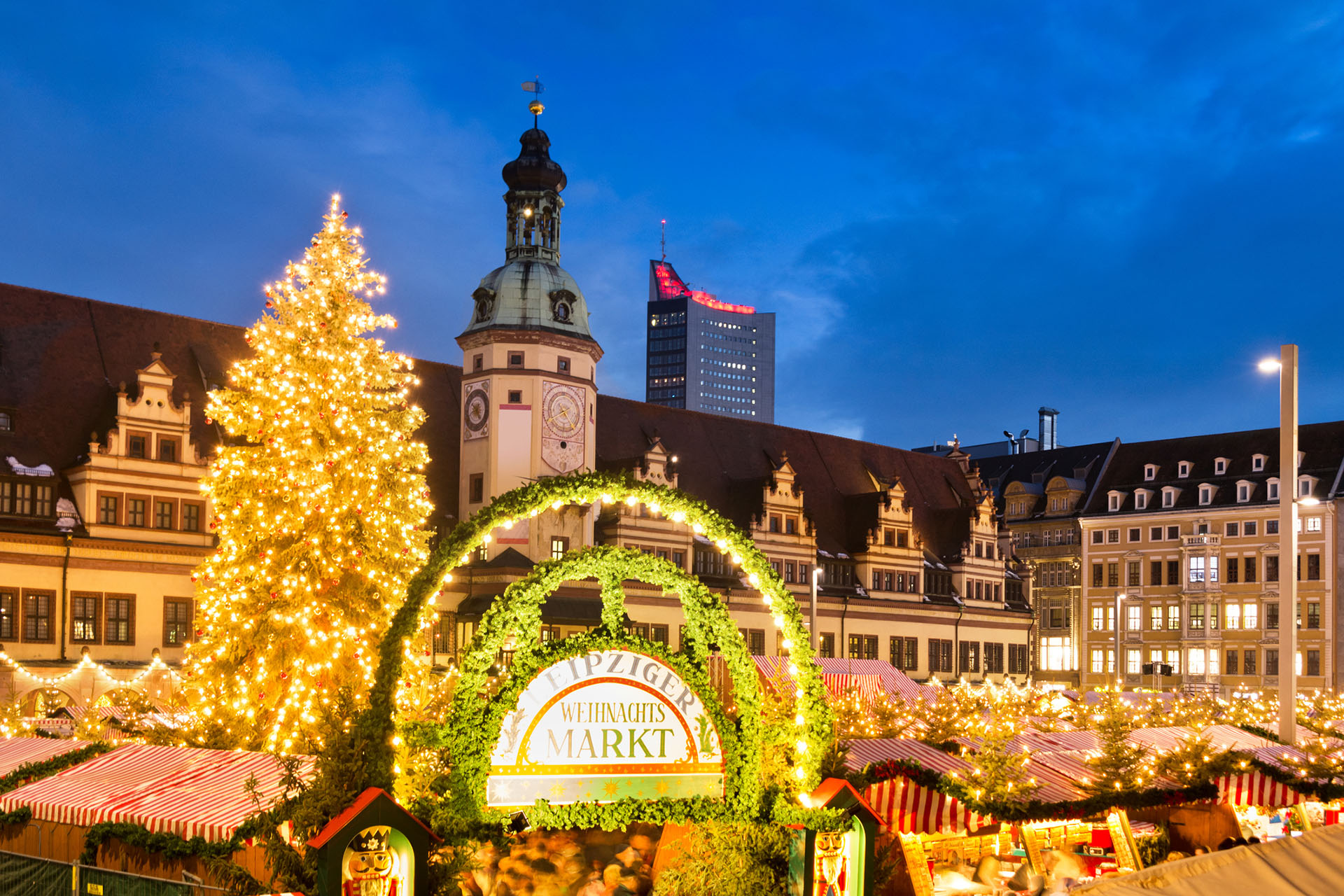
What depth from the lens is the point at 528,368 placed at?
50156 mm

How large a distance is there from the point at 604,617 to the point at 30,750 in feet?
28.4

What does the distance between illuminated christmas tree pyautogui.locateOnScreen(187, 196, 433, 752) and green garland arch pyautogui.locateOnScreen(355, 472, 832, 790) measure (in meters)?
13.6

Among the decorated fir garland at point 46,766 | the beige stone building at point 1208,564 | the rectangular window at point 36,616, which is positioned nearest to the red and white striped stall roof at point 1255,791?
the decorated fir garland at point 46,766

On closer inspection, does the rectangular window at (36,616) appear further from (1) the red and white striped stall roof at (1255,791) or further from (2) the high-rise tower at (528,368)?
(1) the red and white striped stall roof at (1255,791)

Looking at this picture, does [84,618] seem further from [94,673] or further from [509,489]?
[509,489]

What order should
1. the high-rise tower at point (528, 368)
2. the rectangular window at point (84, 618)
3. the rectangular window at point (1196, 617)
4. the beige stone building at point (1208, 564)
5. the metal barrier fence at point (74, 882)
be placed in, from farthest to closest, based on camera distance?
the rectangular window at point (1196, 617)
the beige stone building at point (1208, 564)
the high-rise tower at point (528, 368)
the rectangular window at point (84, 618)
the metal barrier fence at point (74, 882)

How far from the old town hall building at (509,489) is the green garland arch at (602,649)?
2088 cm

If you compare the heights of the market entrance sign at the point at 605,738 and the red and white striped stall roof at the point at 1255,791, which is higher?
the market entrance sign at the point at 605,738

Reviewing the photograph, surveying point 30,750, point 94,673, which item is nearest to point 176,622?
point 94,673

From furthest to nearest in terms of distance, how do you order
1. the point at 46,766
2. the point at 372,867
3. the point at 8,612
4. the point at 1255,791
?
the point at 8,612 → the point at 1255,791 → the point at 46,766 → the point at 372,867

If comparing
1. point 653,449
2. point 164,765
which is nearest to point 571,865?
point 164,765

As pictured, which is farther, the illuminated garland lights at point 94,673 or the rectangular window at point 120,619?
the rectangular window at point 120,619

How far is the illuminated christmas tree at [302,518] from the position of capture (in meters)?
24.2

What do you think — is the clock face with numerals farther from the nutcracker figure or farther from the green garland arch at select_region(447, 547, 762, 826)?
the nutcracker figure
